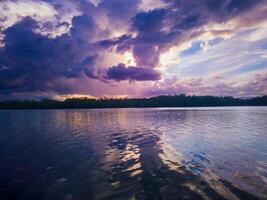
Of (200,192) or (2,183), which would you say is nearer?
(200,192)

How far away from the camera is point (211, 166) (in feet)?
58.4

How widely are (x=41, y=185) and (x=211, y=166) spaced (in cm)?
1229

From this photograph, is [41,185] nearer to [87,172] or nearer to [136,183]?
[87,172]

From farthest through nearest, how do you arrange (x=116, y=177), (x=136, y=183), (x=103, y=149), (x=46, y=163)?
(x=103, y=149)
(x=46, y=163)
(x=116, y=177)
(x=136, y=183)

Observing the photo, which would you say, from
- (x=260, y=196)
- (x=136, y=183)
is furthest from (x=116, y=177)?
(x=260, y=196)

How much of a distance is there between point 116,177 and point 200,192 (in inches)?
222

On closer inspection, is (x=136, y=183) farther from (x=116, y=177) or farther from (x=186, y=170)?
(x=186, y=170)

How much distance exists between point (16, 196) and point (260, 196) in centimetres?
1296

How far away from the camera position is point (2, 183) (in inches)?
580

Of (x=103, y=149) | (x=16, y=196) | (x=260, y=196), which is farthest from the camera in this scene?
(x=103, y=149)

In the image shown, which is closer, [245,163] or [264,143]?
[245,163]

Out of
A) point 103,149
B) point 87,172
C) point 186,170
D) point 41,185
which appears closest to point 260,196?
point 186,170

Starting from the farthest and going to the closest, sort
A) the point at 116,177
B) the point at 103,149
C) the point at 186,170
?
the point at 103,149
the point at 186,170
the point at 116,177

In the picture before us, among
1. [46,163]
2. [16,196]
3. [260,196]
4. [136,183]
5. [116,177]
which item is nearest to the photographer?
[260,196]
